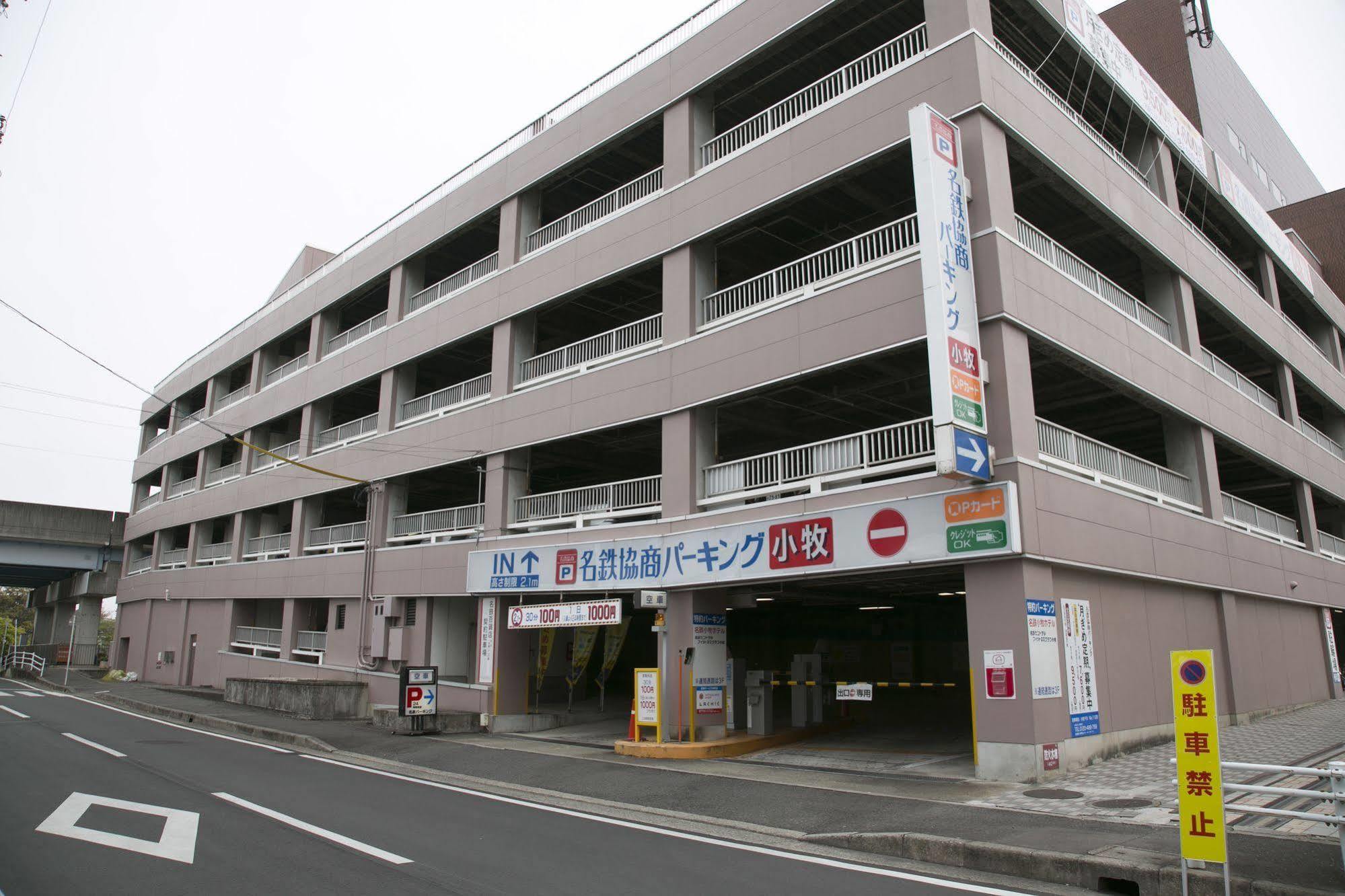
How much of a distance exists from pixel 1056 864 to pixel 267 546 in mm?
32412

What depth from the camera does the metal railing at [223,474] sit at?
37.3 meters

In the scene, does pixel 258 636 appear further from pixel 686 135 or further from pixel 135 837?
pixel 135 837

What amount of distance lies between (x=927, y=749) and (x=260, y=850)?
462 inches

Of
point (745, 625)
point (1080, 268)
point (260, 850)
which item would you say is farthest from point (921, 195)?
point (745, 625)

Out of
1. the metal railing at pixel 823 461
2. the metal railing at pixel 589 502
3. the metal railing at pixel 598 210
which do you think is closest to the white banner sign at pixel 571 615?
the metal railing at pixel 589 502

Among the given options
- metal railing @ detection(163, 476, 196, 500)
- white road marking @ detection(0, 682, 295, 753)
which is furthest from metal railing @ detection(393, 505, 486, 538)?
metal railing @ detection(163, 476, 196, 500)

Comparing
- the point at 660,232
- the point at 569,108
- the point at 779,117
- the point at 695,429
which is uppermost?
the point at 569,108

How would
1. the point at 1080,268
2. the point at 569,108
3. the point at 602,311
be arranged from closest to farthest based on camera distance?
the point at 1080,268, the point at 569,108, the point at 602,311

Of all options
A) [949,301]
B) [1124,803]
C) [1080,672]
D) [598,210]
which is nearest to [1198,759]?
[1124,803]

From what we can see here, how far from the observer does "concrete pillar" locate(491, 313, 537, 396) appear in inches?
927

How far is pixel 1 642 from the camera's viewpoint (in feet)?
248

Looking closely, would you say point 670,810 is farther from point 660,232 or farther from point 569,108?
point 569,108

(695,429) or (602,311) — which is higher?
(602,311)

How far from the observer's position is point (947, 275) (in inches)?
521
